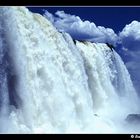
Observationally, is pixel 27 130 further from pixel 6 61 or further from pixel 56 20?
pixel 56 20

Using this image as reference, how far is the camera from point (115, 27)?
2.73 metres

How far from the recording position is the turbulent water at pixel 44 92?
268 cm

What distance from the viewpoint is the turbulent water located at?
268cm

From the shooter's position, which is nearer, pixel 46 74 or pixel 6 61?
pixel 6 61

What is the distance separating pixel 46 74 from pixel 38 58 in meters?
0.13

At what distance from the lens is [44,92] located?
278 centimetres

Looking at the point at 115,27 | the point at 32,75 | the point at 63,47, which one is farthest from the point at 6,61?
the point at 63,47

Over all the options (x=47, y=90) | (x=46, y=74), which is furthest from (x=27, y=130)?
(x=46, y=74)

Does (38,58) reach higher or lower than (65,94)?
higher

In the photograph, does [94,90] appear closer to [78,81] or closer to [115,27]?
[78,81]
